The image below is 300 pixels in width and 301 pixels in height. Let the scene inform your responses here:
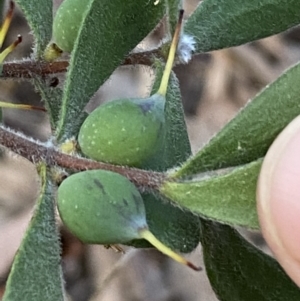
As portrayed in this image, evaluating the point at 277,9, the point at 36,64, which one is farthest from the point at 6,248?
the point at 277,9

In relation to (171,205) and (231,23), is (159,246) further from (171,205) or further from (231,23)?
(231,23)

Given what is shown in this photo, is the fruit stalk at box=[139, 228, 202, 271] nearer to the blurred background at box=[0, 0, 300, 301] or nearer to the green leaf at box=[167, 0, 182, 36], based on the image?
the green leaf at box=[167, 0, 182, 36]

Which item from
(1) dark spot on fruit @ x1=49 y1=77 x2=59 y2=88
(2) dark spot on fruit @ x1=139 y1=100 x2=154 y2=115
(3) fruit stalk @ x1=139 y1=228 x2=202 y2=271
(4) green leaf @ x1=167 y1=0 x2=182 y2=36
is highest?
(4) green leaf @ x1=167 y1=0 x2=182 y2=36

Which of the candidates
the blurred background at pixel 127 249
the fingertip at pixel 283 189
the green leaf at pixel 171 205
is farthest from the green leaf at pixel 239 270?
the blurred background at pixel 127 249

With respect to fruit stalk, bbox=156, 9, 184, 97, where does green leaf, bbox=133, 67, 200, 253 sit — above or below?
below

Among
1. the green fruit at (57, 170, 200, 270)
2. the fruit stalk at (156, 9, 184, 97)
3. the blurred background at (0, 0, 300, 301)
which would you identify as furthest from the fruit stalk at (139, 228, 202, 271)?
the blurred background at (0, 0, 300, 301)

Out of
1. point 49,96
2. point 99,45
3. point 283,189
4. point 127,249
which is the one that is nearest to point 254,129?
point 283,189

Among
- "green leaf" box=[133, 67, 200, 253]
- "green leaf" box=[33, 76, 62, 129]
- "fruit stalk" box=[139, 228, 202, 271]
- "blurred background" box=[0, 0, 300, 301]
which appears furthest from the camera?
"blurred background" box=[0, 0, 300, 301]
